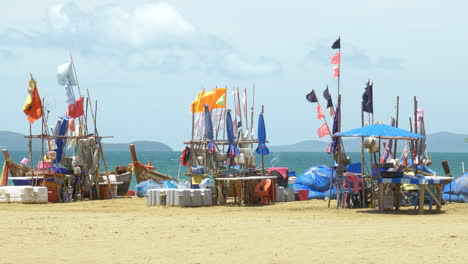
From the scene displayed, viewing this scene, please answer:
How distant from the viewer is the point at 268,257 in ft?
35.8

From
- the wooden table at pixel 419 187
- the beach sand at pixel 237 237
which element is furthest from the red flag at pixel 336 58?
the beach sand at pixel 237 237

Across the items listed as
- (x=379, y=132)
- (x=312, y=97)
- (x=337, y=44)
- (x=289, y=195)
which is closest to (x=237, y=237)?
(x=379, y=132)

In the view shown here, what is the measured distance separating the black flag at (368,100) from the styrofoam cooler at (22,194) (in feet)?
32.9

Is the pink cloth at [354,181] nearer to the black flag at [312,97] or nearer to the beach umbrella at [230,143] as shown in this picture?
the black flag at [312,97]

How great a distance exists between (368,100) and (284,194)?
4.26 m

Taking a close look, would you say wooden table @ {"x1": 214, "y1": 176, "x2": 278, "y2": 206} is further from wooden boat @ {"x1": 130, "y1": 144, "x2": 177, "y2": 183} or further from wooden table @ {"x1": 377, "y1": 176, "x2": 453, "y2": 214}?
wooden boat @ {"x1": 130, "y1": 144, "x2": 177, "y2": 183}

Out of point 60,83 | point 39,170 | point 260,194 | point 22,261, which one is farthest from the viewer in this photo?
point 60,83

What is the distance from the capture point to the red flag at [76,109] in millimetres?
26203

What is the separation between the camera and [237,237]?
521 inches

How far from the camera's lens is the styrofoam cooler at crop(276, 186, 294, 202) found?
77.3ft

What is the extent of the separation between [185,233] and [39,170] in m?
12.4

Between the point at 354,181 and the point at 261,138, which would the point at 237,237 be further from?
the point at 261,138

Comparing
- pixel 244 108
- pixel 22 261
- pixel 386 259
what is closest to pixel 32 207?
pixel 244 108

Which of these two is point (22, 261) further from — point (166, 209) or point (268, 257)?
point (166, 209)
